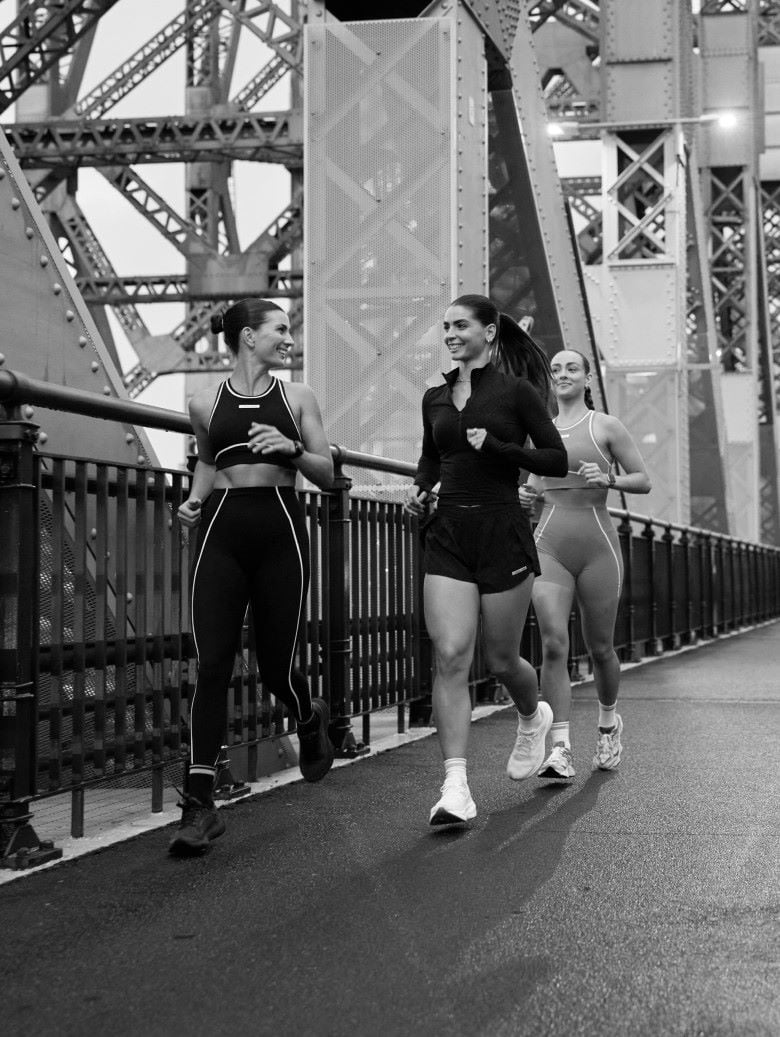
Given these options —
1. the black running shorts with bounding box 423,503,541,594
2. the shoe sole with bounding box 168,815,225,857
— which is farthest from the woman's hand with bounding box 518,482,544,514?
the shoe sole with bounding box 168,815,225,857

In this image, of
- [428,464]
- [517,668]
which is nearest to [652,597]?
[517,668]

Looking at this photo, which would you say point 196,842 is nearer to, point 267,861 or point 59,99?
point 267,861

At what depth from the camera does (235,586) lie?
17.4 ft

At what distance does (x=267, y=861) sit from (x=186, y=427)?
1.79 meters

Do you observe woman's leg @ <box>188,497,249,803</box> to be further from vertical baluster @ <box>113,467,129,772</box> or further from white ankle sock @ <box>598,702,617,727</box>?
white ankle sock @ <box>598,702,617,727</box>

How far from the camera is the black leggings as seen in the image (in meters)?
5.26

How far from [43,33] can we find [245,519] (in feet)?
83.1

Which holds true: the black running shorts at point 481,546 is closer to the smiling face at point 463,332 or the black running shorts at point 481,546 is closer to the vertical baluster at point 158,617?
the smiling face at point 463,332

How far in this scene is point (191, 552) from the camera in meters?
5.98

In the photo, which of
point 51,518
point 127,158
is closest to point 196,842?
point 51,518

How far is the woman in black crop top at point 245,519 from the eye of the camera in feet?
17.2

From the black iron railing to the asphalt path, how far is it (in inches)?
12.8

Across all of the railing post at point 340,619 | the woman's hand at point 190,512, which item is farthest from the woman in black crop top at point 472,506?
the railing post at point 340,619

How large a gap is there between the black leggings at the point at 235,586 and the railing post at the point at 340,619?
2063mm
